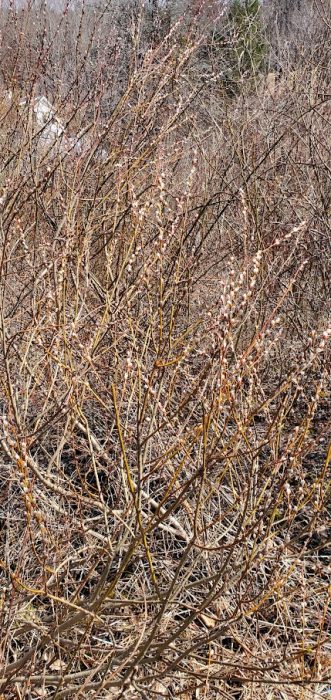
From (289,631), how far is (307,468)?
1212 mm

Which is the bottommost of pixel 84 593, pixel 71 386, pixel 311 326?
pixel 84 593

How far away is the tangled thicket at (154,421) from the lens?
2125 millimetres

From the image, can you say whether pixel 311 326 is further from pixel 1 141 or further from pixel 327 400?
pixel 1 141

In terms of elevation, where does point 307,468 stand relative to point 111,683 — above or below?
above

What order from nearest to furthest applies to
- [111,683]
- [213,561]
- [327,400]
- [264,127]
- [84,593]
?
1. [111,683]
2. [213,561]
3. [84,593]
4. [327,400]
5. [264,127]

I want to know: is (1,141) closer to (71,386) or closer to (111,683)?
(71,386)

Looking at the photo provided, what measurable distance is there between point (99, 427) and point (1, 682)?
1.72 m

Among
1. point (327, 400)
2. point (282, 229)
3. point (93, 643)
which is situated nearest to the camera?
point (93, 643)

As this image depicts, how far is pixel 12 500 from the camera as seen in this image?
333 cm

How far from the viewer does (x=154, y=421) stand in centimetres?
217

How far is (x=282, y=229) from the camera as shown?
4812mm

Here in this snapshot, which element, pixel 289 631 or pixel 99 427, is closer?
pixel 289 631

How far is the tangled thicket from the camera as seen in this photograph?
6.97 feet

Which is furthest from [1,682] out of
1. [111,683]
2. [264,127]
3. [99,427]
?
[264,127]
